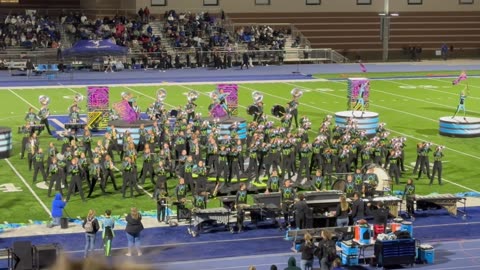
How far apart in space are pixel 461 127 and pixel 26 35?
28370 mm

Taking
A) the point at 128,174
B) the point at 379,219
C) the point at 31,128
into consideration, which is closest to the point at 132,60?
the point at 31,128

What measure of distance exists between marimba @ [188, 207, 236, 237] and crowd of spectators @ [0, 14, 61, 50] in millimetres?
32982

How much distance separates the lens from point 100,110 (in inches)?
1133

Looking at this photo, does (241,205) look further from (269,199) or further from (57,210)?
(57,210)

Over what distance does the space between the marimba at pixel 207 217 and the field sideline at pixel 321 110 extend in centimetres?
238

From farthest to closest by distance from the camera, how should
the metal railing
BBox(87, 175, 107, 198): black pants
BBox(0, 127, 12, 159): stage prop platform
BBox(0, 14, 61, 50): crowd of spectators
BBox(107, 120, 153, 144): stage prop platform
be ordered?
1. BBox(0, 14, 61, 50): crowd of spectators
2. the metal railing
3. BBox(107, 120, 153, 144): stage prop platform
4. BBox(0, 127, 12, 159): stage prop platform
5. BBox(87, 175, 107, 198): black pants

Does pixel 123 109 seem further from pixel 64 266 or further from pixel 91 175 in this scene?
pixel 64 266

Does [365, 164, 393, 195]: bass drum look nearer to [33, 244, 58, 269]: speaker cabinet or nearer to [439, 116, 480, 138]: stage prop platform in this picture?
[33, 244, 58, 269]: speaker cabinet

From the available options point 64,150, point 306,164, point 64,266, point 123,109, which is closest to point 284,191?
point 306,164

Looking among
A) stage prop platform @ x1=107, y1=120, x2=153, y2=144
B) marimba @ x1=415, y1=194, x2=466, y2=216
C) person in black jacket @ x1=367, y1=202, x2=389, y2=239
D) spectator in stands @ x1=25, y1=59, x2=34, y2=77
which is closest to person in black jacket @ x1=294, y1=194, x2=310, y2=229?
person in black jacket @ x1=367, y1=202, x2=389, y2=239

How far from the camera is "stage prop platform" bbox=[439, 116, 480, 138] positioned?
28625mm

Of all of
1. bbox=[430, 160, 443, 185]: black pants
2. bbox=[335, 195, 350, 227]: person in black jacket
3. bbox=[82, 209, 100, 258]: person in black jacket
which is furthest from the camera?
bbox=[430, 160, 443, 185]: black pants

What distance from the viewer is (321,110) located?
3478 cm

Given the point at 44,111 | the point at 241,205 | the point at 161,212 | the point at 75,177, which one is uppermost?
the point at 44,111
